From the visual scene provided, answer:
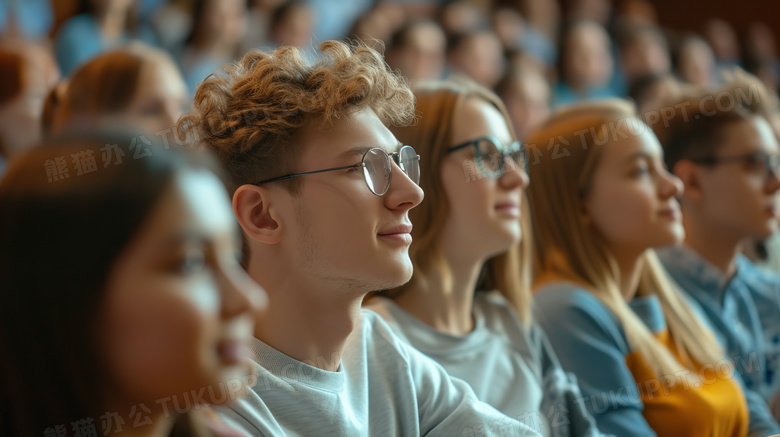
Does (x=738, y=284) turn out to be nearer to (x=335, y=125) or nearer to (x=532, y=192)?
(x=532, y=192)

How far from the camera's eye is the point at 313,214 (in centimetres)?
122

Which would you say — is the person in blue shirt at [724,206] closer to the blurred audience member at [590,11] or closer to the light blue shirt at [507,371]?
the light blue shirt at [507,371]

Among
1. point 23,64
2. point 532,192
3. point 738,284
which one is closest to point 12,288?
point 532,192

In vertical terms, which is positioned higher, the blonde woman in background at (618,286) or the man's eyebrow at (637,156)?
the man's eyebrow at (637,156)

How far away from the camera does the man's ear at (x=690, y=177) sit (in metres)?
2.33

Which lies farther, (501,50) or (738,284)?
(501,50)

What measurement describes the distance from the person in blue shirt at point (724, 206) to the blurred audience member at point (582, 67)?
262cm

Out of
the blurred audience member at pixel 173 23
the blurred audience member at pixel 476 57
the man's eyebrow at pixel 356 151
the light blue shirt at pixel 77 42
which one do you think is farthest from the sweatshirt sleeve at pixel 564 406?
the blurred audience member at pixel 476 57

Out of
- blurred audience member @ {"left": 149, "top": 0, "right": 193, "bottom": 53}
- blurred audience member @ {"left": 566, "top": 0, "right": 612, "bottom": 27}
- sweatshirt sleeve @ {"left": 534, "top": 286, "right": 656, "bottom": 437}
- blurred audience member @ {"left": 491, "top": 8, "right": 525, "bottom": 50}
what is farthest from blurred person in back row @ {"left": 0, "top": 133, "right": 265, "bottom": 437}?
blurred audience member @ {"left": 566, "top": 0, "right": 612, "bottom": 27}

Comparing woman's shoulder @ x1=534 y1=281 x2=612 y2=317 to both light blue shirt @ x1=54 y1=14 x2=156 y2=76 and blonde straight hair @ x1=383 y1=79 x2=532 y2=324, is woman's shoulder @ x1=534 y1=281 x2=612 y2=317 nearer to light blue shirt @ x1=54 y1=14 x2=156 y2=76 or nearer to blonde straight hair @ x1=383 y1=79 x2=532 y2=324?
blonde straight hair @ x1=383 y1=79 x2=532 y2=324

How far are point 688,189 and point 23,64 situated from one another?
2.12 m

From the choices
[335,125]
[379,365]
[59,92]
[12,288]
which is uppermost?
[59,92]

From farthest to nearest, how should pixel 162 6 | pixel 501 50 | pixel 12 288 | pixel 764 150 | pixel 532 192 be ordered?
pixel 501 50 → pixel 162 6 → pixel 764 150 → pixel 532 192 → pixel 12 288

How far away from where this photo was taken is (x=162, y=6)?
4148 mm
